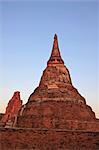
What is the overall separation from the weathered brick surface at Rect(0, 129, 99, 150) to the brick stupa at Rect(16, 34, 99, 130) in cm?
748

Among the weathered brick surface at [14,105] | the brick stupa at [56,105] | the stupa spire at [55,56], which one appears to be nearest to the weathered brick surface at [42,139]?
the brick stupa at [56,105]

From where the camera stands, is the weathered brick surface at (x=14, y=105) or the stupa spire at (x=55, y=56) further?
the weathered brick surface at (x=14, y=105)

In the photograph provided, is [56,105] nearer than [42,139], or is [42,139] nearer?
[42,139]

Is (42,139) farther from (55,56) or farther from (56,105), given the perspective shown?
(55,56)

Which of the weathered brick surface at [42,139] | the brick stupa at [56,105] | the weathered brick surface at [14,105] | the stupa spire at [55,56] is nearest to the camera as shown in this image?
the weathered brick surface at [42,139]

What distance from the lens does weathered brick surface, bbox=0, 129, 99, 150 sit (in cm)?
2772

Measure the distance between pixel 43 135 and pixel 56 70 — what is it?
1591 cm

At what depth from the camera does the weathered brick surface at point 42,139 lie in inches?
1091

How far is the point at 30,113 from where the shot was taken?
38.2 meters

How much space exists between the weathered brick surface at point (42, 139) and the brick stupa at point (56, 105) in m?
7.48

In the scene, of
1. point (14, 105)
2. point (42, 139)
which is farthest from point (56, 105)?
point (14, 105)

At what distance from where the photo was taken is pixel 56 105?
38.2 meters

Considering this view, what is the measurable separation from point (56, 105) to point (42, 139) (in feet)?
33.9

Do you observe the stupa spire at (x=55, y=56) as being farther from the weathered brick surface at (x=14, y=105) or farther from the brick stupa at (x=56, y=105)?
the weathered brick surface at (x=14, y=105)
